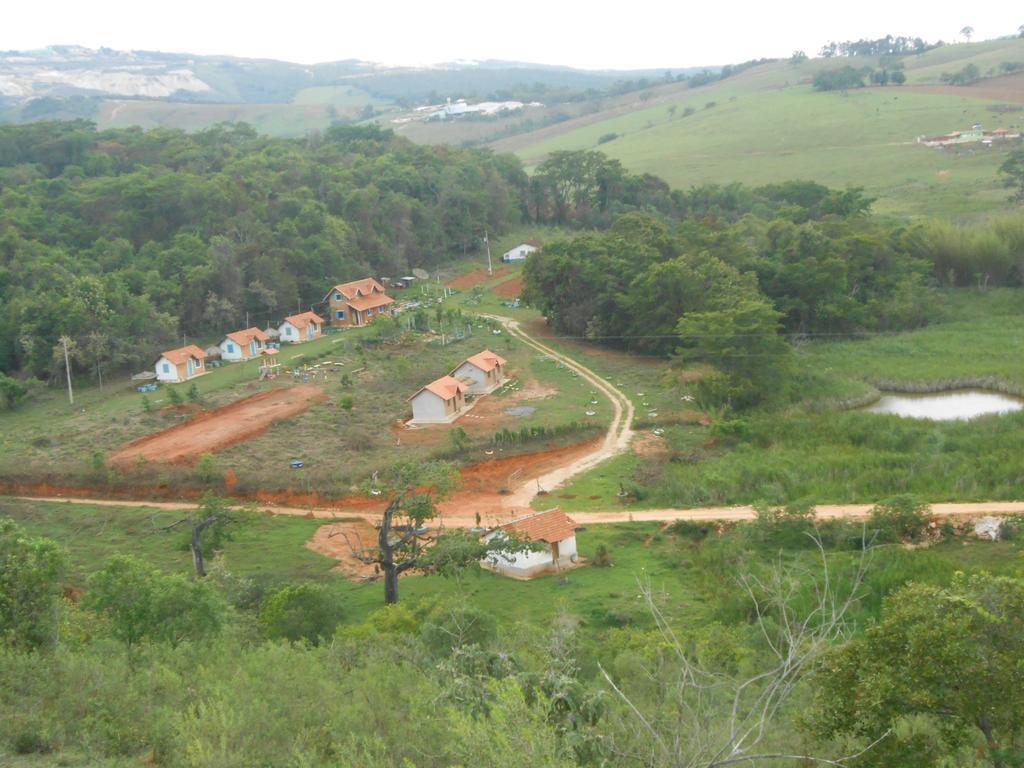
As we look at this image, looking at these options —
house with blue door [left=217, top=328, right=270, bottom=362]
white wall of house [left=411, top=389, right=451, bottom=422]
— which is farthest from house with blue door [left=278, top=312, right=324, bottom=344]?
white wall of house [left=411, top=389, right=451, bottom=422]

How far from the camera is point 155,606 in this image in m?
13.4

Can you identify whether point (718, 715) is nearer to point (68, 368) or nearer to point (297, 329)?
point (68, 368)

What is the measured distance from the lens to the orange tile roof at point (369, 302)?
4462 cm

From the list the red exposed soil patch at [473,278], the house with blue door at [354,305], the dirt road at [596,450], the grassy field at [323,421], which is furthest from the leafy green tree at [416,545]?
the red exposed soil patch at [473,278]

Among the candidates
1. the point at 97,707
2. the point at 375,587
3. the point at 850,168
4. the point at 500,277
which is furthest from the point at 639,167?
the point at 97,707

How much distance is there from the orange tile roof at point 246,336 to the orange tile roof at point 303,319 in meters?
1.39

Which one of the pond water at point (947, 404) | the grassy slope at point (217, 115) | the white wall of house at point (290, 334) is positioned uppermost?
the grassy slope at point (217, 115)

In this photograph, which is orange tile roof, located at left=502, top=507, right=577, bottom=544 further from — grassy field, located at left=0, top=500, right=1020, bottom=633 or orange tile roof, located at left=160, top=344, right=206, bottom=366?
orange tile roof, located at left=160, top=344, right=206, bottom=366

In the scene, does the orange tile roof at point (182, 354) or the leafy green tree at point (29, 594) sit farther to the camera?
the orange tile roof at point (182, 354)

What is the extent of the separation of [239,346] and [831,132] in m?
59.8

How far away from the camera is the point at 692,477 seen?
23516mm

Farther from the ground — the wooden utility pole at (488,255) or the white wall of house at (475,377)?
the wooden utility pole at (488,255)

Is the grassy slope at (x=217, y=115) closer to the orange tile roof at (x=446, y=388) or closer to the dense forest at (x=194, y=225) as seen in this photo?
the dense forest at (x=194, y=225)

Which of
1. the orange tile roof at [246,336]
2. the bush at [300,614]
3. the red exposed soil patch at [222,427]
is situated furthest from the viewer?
the orange tile roof at [246,336]
